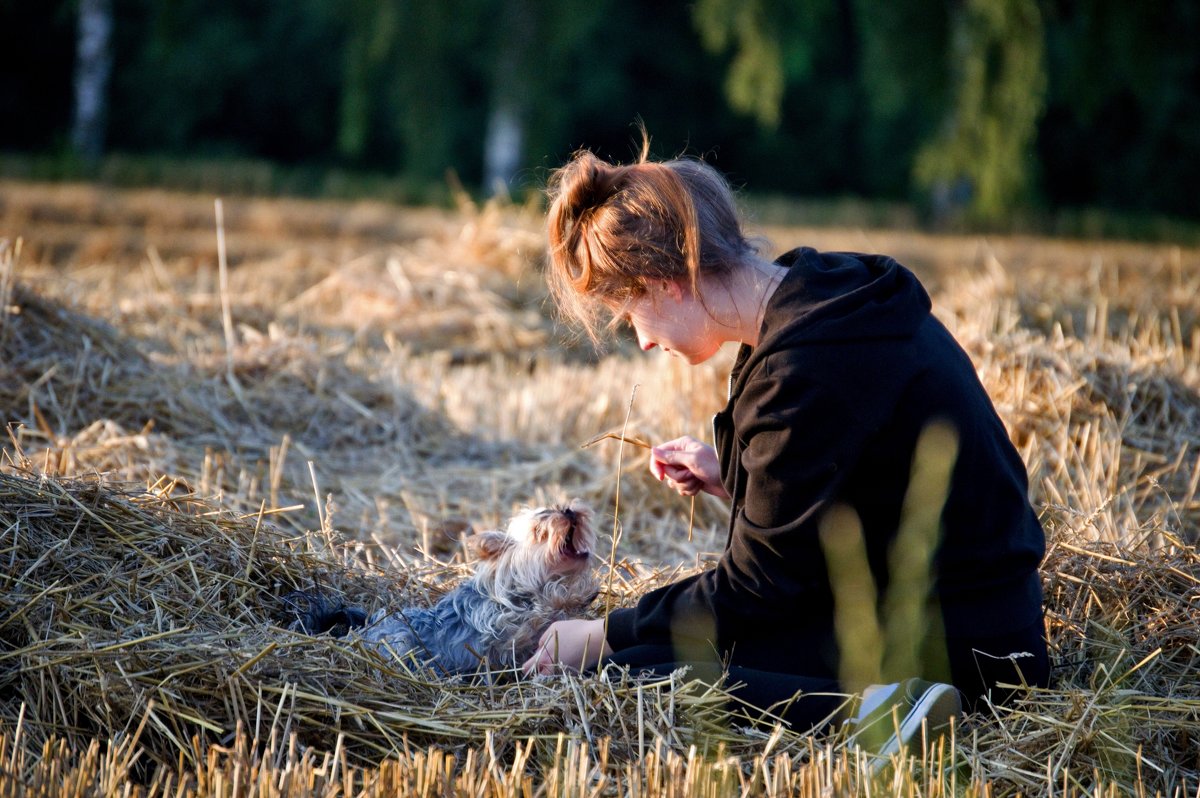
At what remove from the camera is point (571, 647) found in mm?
3066

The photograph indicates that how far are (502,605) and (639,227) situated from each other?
1.19 meters

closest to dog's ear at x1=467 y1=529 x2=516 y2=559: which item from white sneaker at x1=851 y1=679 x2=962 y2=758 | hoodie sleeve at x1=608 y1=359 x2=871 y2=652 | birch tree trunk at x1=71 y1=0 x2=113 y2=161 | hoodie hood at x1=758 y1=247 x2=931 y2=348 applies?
hoodie sleeve at x1=608 y1=359 x2=871 y2=652

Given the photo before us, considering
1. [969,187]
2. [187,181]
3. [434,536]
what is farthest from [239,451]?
[969,187]

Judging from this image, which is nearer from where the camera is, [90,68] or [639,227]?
[639,227]

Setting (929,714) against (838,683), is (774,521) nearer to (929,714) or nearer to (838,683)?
(838,683)

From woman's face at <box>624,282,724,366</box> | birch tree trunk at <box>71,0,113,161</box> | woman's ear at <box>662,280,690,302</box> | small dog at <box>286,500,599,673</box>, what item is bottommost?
small dog at <box>286,500,599,673</box>

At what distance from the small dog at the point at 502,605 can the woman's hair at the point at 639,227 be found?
28.1 inches

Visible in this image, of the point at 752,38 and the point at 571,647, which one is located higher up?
the point at 752,38

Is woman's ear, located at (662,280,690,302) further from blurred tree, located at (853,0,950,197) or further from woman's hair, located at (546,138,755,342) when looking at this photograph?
blurred tree, located at (853,0,950,197)

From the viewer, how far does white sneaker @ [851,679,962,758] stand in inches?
98.6

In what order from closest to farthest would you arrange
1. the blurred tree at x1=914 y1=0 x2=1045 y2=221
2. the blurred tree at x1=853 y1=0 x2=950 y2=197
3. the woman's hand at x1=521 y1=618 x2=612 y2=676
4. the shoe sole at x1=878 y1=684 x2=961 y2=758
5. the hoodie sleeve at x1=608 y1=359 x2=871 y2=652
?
the shoe sole at x1=878 y1=684 x2=961 y2=758, the hoodie sleeve at x1=608 y1=359 x2=871 y2=652, the woman's hand at x1=521 y1=618 x2=612 y2=676, the blurred tree at x1=914 y1=0 x2=1045 y2=221, the blurred tree at x1=853 y1=0 x2=950 y2=197

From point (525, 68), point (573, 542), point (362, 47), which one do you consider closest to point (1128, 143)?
point (525, 68)

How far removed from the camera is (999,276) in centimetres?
717

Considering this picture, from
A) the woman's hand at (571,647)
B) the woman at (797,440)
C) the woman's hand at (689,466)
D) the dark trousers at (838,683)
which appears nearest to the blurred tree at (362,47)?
the woman's hand at (689,466)
